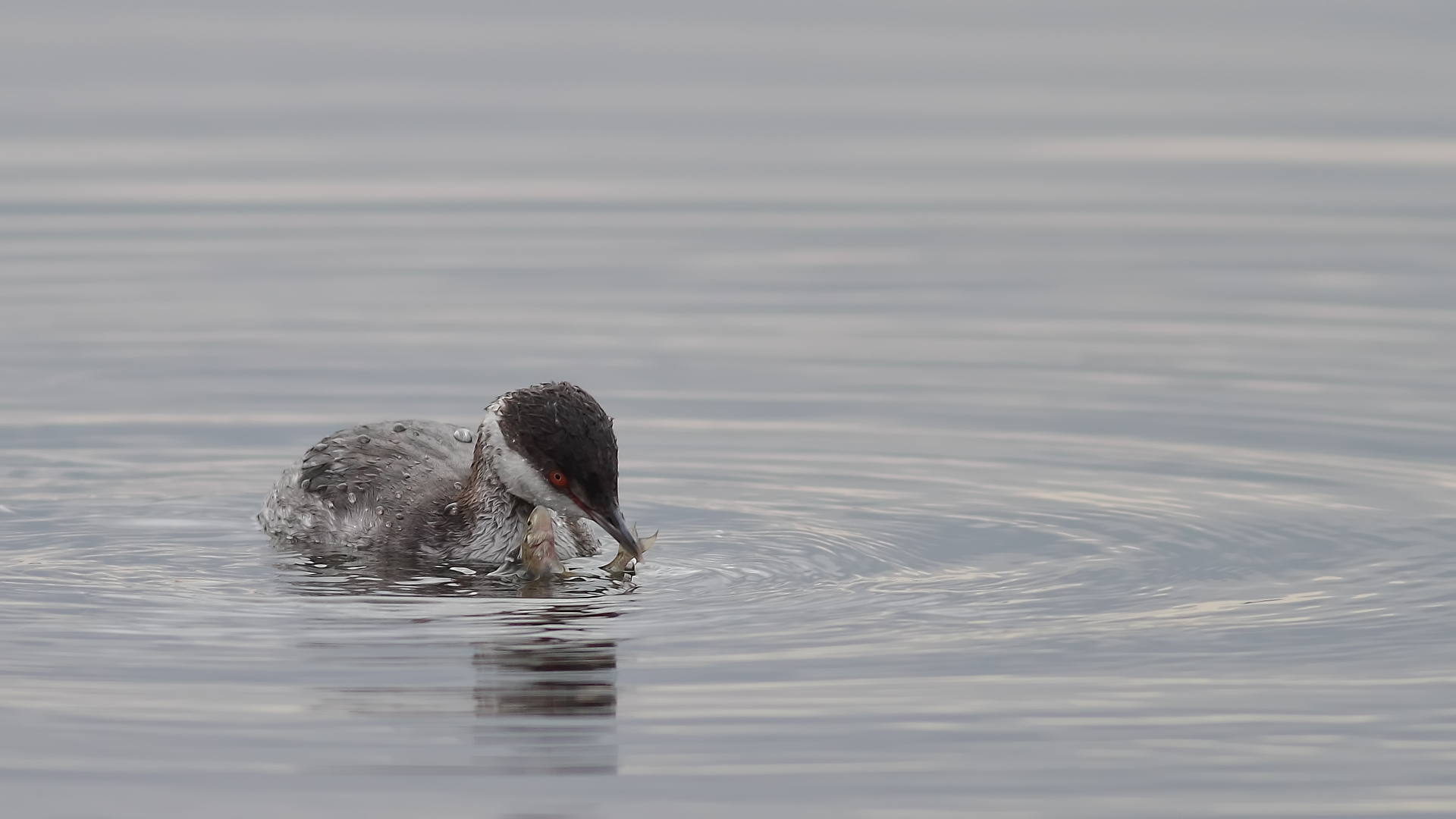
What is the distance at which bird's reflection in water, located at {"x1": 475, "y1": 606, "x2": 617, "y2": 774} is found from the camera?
9352 mm

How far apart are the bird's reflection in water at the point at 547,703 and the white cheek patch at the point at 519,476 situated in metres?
1.21

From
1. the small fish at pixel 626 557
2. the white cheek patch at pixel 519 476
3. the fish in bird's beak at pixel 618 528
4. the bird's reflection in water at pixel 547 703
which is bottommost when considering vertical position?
the bird's reflection in water at pixel 547 703

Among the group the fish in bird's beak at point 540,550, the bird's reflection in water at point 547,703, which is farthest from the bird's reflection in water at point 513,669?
the fish in bird's beak at point 540,550

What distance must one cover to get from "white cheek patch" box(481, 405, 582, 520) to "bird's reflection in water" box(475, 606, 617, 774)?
3.96 ft

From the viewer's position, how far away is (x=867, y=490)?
13812 mm

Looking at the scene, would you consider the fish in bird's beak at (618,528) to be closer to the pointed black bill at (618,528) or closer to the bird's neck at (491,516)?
the pointed black bill at (618,528)

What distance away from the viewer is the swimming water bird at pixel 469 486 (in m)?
12.4

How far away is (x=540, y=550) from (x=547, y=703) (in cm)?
255

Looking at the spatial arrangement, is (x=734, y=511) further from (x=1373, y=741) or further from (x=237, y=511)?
(x=1373, y=741)

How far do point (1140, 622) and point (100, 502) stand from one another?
216 inches

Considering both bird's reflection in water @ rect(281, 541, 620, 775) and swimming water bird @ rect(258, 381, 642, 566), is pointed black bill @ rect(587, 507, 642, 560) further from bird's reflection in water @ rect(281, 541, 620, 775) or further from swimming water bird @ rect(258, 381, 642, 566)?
bird's reflection in water @ rect(281, 541, 620, 775)

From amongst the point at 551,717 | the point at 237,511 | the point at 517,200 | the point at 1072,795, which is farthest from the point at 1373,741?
the point at 517,200

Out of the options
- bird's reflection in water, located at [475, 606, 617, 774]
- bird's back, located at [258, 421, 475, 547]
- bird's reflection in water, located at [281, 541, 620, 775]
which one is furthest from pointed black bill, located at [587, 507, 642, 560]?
bird's back, located at [258, 421, 475, 547]

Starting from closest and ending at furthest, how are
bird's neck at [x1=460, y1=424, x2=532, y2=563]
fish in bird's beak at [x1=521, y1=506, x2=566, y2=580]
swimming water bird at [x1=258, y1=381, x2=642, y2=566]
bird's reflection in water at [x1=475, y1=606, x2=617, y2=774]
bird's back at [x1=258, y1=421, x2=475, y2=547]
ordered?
bird's reflection in water at [x1=475, y1=606, x2=617, y2=774], swimming water bird at [x1=258, y1=381, x2=642, y2=566], fish in bird's beak at [x1=521, y1=506, x2=566, y2=580], bird's neck at [x1=460, y1=424, x2=532, y2=563], bird's back at [x1=258, y1=421, x2=475, y2=547]
